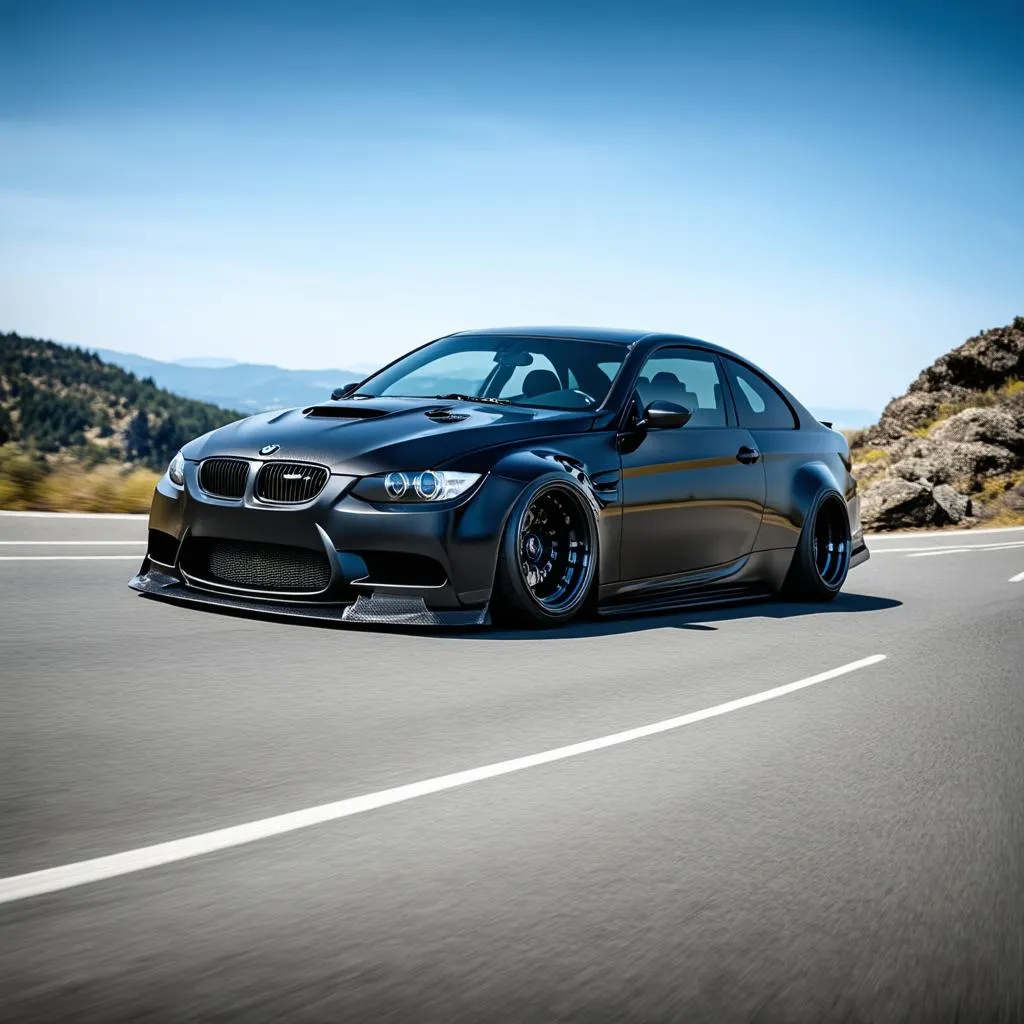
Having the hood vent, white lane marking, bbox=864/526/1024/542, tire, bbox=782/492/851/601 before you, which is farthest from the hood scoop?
white lane marking, bbox=864/526/1024/542

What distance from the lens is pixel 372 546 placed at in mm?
7000

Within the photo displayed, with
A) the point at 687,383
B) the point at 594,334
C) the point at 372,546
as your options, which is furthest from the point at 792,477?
the point at 372,546

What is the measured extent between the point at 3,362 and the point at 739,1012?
95889 mm

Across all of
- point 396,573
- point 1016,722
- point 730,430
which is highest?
point 730,430

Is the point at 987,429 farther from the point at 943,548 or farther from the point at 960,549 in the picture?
the point at 960,549

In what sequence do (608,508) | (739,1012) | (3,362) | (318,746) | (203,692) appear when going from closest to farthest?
1. (739,1012)
2. (318,746)
3. (203,692)
4. (608,508)
5. (3,362)

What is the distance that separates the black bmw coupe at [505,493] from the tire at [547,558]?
11mm

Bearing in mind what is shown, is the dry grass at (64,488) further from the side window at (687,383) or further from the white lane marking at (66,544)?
the side window at (687,383)

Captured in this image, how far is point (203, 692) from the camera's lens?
18.7 feet

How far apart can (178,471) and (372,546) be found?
1317 millimetres

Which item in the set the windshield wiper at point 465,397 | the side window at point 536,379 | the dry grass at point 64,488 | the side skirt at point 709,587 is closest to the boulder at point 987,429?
the dry grass at point 64,488

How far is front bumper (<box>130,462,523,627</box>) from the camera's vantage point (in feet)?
23.0

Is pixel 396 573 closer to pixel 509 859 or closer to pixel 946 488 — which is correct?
pixel 509 859

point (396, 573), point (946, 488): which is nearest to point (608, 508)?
point (396, 573)
